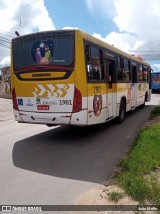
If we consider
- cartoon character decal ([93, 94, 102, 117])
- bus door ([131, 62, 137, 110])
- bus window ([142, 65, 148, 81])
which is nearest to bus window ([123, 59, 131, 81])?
bus door ([131, 62, 137, 110])

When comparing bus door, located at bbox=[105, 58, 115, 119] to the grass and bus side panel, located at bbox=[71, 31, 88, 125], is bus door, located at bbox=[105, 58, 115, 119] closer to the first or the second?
bus side panel, located at bbox=[71, 31, 88, 125]

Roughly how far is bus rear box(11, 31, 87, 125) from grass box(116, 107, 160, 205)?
6.85 ft

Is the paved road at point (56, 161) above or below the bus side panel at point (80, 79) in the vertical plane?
below

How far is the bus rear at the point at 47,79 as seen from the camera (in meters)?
8.35

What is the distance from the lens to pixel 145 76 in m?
18.8

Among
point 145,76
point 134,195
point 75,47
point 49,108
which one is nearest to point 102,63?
point 75,47

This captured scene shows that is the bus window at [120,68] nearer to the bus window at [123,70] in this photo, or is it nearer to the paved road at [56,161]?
the bus window at [123,70]

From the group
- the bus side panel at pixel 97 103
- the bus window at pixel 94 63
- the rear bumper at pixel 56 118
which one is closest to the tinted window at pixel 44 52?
the bus window at pixel 94 63

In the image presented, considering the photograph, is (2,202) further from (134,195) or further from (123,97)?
(123,97)

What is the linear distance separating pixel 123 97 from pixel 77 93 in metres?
5.17

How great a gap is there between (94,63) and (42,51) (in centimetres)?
→ 159

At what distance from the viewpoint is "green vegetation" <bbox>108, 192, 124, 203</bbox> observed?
4.59 metres

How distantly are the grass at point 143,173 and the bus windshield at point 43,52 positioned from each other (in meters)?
3.04

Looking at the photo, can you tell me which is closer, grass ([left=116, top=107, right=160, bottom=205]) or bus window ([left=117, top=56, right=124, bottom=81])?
grass ([left=116, top=107, right=160, bottom=205])
